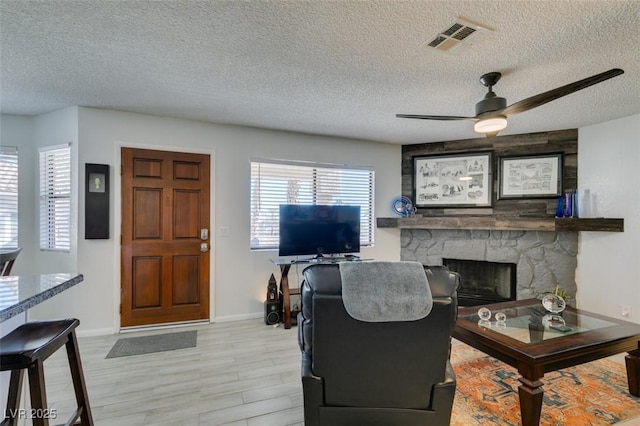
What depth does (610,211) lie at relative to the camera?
3.69m

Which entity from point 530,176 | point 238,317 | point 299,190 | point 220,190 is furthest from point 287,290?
point 530,176

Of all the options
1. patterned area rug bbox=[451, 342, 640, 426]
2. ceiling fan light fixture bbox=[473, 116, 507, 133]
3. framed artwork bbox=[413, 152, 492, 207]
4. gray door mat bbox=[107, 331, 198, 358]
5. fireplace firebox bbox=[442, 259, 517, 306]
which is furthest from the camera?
framed artwork bbox=[413, 152, 492, 207]

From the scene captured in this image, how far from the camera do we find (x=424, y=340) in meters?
1.48

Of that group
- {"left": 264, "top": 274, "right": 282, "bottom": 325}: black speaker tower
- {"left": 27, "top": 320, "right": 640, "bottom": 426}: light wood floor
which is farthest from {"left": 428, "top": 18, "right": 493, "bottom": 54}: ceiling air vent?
{"left": 264, "top": 274, "right": 282, "bottom": 325}: black speaker tower

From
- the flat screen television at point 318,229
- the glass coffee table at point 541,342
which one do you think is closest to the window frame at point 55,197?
the flat screen television at point 318,229

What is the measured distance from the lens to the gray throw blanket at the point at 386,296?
56.4 inches

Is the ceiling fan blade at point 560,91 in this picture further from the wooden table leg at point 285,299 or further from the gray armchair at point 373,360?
the wooden table leg at point 285,299

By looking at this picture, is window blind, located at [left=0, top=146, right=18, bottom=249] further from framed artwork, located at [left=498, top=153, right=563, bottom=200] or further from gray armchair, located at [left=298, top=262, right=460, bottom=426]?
framed artwork, located at [left=498, top=153, right=563, bottom=200]

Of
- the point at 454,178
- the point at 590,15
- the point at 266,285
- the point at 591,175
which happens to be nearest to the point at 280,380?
the point at 266,285

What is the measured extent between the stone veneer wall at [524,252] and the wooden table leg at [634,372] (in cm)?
194

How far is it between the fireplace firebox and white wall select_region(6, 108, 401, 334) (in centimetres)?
102

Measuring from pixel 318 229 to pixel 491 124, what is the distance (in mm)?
2299

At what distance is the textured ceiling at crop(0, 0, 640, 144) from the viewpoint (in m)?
1.73

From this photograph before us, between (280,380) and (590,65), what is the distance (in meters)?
3.40
